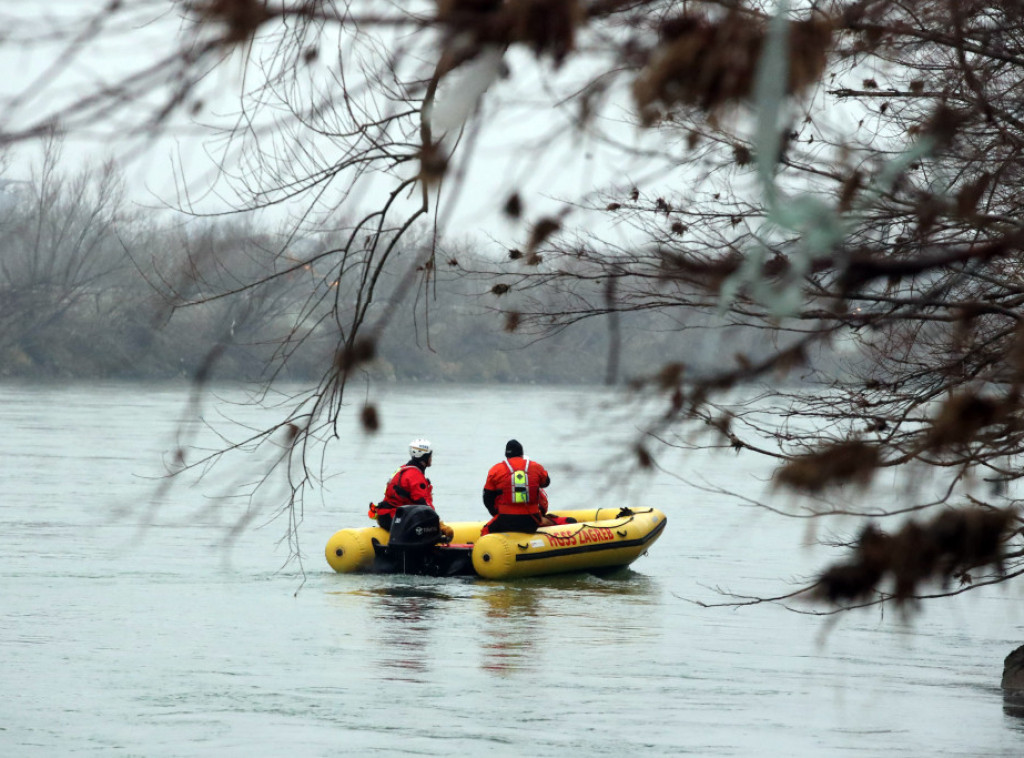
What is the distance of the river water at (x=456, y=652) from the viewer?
9.66 meters

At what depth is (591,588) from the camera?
17.3 m

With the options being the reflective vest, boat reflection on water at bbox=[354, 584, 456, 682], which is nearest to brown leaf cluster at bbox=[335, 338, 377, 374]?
boat reflection on water at bbox=[354, 584, 456, 682]

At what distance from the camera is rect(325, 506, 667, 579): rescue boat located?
1625 cm

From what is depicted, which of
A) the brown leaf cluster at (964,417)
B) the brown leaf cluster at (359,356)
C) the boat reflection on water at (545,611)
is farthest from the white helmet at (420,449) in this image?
the brown leaf cluster at (964,417)

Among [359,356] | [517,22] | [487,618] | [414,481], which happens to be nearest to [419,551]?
[414,481]

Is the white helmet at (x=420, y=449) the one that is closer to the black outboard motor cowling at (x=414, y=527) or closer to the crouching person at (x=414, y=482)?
the crouching person at (x=414, y=482)

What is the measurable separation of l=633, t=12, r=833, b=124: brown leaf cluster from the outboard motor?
12.6 metres

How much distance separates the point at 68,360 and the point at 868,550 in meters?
52.4

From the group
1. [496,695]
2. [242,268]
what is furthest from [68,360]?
[242,268]

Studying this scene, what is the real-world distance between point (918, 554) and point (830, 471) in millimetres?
292

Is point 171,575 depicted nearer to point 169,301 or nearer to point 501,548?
point 501,548

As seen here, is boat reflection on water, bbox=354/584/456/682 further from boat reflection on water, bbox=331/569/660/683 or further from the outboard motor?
the outboard motor

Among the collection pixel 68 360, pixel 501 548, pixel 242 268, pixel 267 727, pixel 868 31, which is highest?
pixel 68 360

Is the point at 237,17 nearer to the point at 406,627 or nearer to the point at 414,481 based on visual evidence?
the point at 406,627
